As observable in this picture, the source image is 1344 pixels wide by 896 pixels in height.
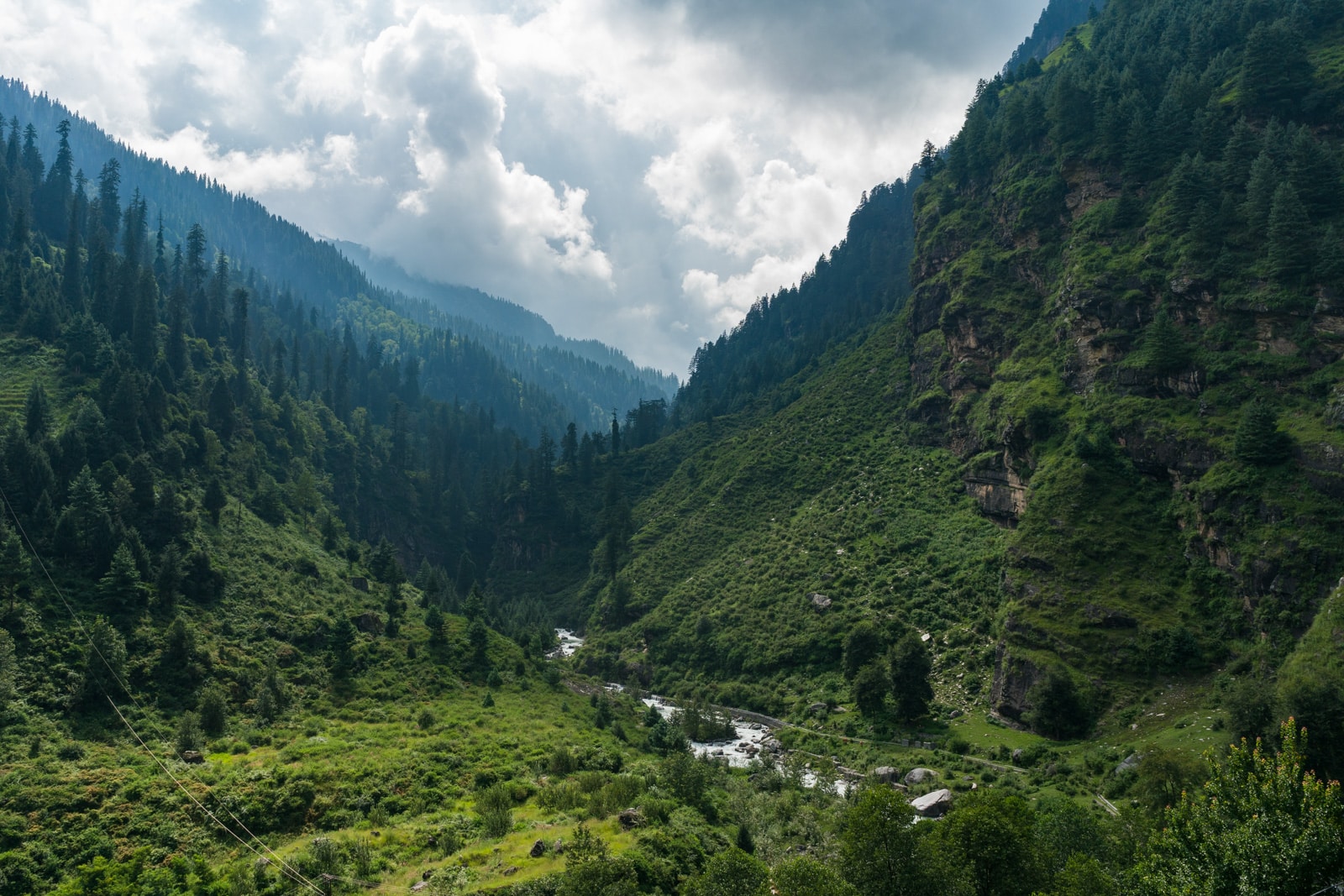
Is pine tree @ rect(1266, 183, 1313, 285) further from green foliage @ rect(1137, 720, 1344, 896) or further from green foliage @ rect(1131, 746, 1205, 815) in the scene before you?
green foliage @ rect(1137, 720, 1344, 896)

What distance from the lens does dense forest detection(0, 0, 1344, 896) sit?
123 ft

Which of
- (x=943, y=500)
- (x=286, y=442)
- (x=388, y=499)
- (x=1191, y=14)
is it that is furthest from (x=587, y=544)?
(x=1191, y=14)

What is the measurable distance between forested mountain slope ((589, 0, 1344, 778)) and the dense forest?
0.44m

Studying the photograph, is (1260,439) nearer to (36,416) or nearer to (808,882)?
(808,882)

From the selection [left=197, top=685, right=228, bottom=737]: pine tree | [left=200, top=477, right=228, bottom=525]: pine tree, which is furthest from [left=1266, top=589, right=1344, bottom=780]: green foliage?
[left=200, top=477, right=228, bottom=525]: pine tree

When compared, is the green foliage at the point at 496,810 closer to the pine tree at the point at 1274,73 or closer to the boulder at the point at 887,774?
the boulder at the point at 887,774

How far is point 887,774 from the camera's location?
58062 mm

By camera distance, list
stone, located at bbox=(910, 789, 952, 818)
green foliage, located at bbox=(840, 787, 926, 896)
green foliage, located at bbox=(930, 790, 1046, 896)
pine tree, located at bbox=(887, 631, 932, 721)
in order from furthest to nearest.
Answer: pine tree, located at bbox=(887, 631, 932, 721)
stone, located at bbox=(910, 789, 952, 818)
green foliage, located at bbox=(930, 790, 1046, 896)
green foliage, located at bbox=(840, 787, 926, 896)

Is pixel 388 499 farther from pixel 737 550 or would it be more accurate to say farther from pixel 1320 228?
pixel 1320 228

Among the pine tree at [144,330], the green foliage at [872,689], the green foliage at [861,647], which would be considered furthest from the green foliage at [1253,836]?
the pine tree at [144,330]

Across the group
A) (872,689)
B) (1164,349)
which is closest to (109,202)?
(872,689)

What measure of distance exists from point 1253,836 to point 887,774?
34.2m

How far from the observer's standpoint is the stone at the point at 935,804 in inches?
1902

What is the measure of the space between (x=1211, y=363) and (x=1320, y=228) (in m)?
18.2
